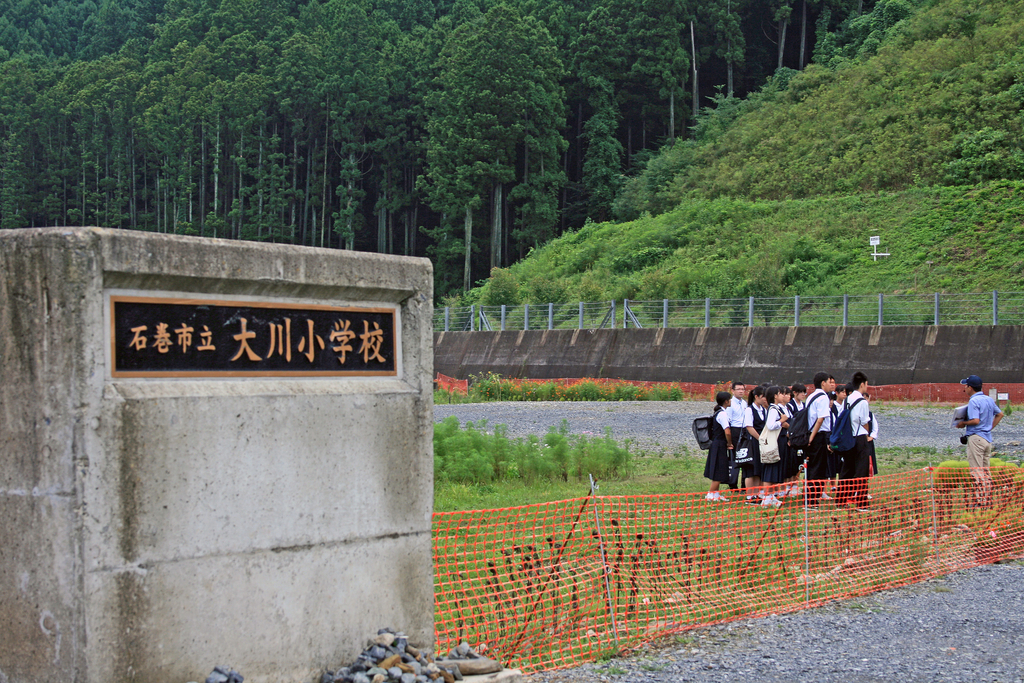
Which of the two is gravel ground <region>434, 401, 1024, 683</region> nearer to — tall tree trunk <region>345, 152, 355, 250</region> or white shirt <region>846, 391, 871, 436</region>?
white shirt <region>846, 391, 871, 436</region>

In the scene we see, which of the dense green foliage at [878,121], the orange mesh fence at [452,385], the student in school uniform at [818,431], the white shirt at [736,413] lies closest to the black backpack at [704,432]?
the white shirt at [736,413]

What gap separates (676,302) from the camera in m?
30.5

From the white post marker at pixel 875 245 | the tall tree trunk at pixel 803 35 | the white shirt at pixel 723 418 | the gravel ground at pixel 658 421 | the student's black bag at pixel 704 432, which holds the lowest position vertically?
the gravel ground at pixel 658 421

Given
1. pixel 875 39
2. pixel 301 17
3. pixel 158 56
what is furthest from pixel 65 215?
pixel 875 39

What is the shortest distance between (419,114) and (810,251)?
36.0 meters

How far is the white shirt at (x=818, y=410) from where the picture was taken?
1022 centimetres

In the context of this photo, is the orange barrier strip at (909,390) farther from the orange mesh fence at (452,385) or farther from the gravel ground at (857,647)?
the gravel ground at (857,647)

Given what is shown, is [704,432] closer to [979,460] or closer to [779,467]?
[779,467]

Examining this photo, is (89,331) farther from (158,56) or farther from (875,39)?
(158,56)

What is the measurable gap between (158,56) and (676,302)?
60.1 metres

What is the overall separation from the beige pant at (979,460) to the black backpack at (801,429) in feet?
4.88

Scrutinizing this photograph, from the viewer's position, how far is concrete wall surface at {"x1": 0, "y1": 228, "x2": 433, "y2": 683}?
11.3 feet

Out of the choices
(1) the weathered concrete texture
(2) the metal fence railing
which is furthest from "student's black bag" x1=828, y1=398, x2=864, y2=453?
(2) the metal fence railing

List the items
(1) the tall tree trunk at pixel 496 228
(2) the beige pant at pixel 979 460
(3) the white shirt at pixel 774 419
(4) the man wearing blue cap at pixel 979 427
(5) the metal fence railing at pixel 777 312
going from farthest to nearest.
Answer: (1) the tall tree trunk at pixel 496 228
(5) the metal fence railing at pixel 777 312
(3) the white shirt at pixel 774 419
(4) the man wearing blue cap at pixel 979 427
(2) the beige pant at pixel 979 460
